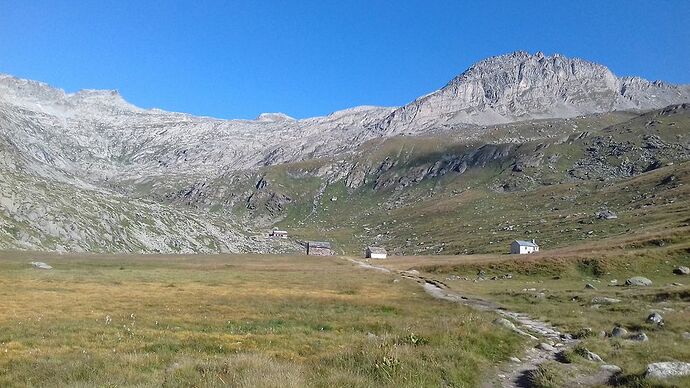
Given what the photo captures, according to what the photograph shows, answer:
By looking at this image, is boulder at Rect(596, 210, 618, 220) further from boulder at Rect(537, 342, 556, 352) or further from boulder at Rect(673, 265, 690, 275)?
boulder at Rect(537, 342, 556, 352)

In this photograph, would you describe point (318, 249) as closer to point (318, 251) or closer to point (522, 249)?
point (318, 251)

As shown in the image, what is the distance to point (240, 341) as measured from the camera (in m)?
21.5

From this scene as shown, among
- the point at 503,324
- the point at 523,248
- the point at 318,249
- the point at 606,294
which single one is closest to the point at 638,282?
the point at 606,294

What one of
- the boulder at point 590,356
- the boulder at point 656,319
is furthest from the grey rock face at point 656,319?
the boulder at point 590,356

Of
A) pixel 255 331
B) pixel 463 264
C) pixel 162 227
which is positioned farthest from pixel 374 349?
pixel 162 227

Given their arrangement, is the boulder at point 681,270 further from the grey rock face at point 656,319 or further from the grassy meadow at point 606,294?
the grey rock face at point 656,319

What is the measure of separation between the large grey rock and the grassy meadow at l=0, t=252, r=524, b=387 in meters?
4.90

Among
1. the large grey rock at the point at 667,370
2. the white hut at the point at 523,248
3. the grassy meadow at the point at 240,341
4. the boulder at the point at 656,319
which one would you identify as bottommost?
the grassy meadow at the point at 240,341

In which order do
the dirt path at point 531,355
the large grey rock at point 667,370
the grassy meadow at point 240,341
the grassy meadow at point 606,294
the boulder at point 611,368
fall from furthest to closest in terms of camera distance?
the grassy meadow at point 606,294 → the boulder at point 611,368 → the dirt path at point 531,355 → the grassy meadow at point 240,341 → the large grey rock at point 667,370

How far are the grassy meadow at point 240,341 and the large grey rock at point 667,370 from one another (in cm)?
490

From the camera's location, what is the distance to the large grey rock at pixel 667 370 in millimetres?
13633

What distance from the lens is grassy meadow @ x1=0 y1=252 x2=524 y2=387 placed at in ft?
45.8

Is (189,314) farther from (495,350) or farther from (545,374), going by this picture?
(545,374)

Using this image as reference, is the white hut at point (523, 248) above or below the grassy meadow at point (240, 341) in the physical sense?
above
